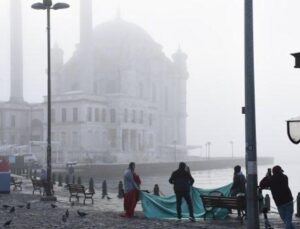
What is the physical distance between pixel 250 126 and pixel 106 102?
3594 inches

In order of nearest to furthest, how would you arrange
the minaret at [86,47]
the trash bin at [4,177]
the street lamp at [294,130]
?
the street lamp at [294,130] < the trash bin at [4,177] < the minaret at [86,47]

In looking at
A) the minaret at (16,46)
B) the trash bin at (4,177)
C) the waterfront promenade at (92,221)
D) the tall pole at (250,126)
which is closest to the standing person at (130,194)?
the waterfront promenade at (92,221)

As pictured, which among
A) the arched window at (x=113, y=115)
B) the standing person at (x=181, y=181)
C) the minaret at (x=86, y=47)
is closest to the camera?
the standing person at (x=181, y=181)

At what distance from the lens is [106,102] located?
9962 centimetres

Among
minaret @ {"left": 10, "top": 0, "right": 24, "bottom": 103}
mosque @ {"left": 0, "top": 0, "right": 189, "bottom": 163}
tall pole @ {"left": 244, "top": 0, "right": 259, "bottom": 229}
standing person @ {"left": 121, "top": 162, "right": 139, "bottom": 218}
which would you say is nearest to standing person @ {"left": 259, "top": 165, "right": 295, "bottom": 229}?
tall pole @ {"left": 244, "top": 0, "right": 259, "bottom": 229}

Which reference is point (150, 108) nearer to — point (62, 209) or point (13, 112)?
point (13, 112)

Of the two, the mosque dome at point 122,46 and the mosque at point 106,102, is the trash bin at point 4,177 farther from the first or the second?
the mosque dome at point 122,46

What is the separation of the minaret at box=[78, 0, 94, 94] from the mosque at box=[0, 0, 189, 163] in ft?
0.52

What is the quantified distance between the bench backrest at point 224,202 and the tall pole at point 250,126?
6467 millimetres

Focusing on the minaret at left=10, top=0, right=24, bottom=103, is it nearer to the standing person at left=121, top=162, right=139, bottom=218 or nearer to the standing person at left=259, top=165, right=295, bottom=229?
the standing person at left=121, top=162, right=139, bottom=218

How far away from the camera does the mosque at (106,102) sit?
94250mm

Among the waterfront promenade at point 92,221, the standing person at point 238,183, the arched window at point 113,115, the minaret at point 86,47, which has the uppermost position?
the minaret at point 86,47

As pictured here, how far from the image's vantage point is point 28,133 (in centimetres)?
10800

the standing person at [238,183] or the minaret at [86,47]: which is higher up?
the minaret at [86,47]
